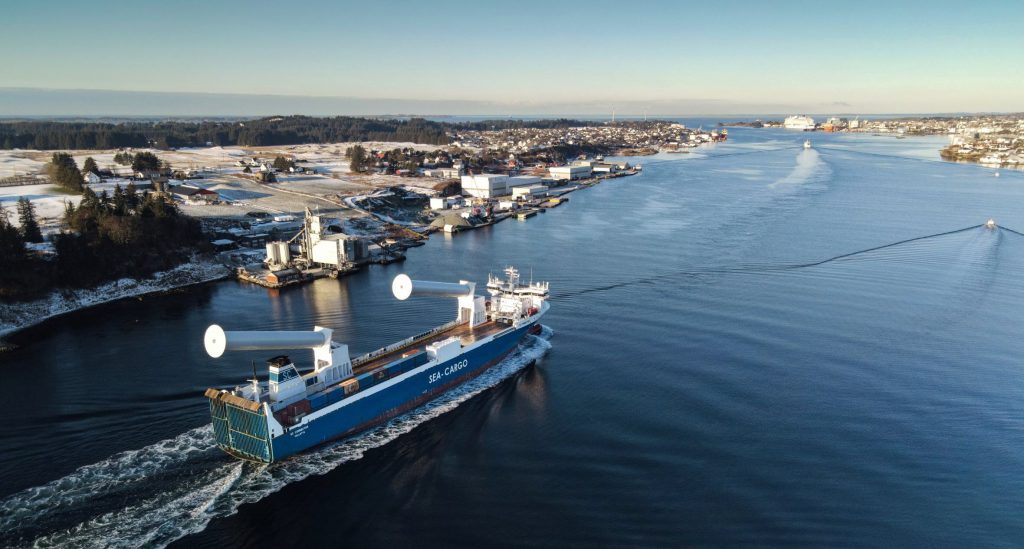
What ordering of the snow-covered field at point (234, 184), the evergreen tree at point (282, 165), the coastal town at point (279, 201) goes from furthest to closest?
1. the evergreen tree at point (282, 165)
2. the snow-covered field at point (234, 184)
3. the coastal town at point (279, 201)

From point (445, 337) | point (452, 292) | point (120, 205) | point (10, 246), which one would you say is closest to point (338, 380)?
point (445, 337)

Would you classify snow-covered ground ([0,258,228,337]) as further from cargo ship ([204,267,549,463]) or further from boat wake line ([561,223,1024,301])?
boat wake line ([561,223,1024,301])

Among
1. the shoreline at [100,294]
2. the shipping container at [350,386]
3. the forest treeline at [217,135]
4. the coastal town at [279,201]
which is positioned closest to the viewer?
the shipping container at [350,386]

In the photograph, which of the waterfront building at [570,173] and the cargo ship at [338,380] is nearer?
the cargo ship at [338,380]

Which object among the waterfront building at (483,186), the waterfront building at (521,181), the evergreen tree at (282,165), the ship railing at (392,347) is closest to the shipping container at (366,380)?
the ship railing at (392,347)

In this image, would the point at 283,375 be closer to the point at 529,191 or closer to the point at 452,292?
the point at 452,292

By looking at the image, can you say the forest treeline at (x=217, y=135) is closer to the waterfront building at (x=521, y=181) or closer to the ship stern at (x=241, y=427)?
the waterfront building at (x=521, y=181)

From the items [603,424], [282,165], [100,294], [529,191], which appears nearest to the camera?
[603,424]

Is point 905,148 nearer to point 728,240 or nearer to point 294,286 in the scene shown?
point 728,240
